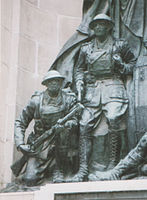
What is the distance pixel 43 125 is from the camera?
1020 centimetres

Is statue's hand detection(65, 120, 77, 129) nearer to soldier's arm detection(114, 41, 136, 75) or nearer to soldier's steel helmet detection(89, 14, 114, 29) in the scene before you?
soldier's arm detection(114, 41, 136, 75)

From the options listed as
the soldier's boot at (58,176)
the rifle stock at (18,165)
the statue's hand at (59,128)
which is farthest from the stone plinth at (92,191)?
the statue's hand at (59,128)

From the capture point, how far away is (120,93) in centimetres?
995

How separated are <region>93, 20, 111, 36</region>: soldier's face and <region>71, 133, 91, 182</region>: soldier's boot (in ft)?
4.46

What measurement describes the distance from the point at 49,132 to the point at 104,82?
95 cm

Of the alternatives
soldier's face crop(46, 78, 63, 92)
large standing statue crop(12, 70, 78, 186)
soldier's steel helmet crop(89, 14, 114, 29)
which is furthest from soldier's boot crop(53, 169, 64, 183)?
soldier's steel helmet crop(89, 14, 114, 29)

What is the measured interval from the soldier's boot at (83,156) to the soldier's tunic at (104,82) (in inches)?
5.3

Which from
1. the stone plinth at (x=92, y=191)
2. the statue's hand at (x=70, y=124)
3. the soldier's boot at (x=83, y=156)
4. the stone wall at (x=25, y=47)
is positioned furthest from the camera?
the stone wall at (x=25, y=47)

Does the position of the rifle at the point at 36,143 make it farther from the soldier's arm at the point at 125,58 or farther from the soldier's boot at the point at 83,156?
the soldier's arm at the point at 125,58

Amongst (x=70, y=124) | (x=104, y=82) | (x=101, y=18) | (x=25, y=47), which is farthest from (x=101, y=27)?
(x=25, y=47)

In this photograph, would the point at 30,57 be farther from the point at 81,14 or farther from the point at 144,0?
the point at 144,0

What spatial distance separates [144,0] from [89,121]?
182cm

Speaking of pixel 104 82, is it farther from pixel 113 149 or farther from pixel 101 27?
pixel 113 149

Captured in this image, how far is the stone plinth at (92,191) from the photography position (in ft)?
29.8
